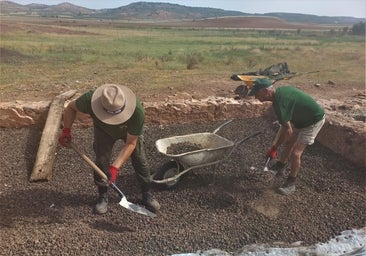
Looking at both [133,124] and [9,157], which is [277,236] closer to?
[133,124]

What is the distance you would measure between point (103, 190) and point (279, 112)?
1.99 metres

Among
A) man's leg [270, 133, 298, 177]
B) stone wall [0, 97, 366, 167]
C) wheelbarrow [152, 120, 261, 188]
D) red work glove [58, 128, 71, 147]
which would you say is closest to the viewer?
red work glove [58, 128, 71, 147]

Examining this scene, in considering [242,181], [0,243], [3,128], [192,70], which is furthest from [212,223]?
[192,70]

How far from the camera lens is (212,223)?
4.20 metres

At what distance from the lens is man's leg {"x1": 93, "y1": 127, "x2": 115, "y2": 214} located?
4.11 meters

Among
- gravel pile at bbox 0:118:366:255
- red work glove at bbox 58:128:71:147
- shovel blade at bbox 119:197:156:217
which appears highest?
red work glove at bbox 58:128:71:147

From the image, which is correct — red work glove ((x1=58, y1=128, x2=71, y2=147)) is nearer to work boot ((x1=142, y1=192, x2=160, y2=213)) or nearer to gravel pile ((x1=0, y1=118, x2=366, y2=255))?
gravel pile ((x1=0, y1=118, x2=366, y2=255))

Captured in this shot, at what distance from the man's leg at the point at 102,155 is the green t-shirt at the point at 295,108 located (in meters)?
1.76

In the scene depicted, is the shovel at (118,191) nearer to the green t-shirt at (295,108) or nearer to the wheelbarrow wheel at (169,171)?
the wheelbarrow wheel at (169,171)

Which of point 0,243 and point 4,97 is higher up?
point 0,243

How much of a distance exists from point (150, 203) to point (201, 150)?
0.85 metres

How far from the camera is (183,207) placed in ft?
14.7

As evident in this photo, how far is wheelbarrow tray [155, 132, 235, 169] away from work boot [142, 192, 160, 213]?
50cm

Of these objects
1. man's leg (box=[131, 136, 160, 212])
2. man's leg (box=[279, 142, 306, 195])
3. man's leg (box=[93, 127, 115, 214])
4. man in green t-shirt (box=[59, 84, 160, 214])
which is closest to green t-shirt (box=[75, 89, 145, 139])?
man in green t-shirt (box=[59, 84, 160, 214])
